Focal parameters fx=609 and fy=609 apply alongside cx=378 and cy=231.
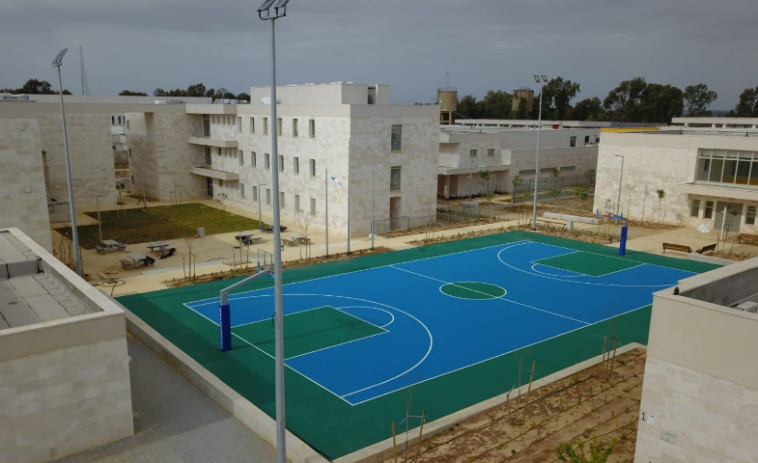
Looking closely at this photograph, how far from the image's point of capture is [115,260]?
33.4m

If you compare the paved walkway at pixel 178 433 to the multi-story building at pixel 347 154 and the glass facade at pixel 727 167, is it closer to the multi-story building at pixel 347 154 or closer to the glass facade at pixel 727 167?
the multi-story building at pixel 347 154

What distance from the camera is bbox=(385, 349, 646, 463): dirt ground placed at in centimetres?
1446

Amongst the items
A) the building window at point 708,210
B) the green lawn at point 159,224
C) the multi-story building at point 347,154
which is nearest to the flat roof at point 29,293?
the green lawn at point 159,224

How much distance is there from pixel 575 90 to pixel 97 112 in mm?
90166

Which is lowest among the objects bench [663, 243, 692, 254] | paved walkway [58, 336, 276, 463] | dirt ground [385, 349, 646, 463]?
dirt ground [385, 349, 646, 463]

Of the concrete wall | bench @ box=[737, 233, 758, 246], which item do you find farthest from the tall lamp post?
bench @ box=[737, 233, 758, 246]

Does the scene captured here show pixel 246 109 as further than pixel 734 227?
Yes

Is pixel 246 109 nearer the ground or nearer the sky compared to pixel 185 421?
nearer the sky

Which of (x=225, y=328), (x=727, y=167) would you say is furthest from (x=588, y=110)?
(x=225, y=328)

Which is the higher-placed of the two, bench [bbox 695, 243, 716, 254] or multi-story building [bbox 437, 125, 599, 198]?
multi-story building [bbox 437, 125, 599, 198]

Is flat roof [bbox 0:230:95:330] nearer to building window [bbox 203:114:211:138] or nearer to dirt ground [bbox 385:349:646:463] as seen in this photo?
dirt ground [bbox 385:349:646:463]

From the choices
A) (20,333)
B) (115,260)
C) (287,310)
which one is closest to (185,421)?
(20,333)

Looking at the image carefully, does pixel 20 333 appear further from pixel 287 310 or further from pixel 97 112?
pixel 97 112

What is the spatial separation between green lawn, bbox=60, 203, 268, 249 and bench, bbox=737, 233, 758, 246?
31858mm
